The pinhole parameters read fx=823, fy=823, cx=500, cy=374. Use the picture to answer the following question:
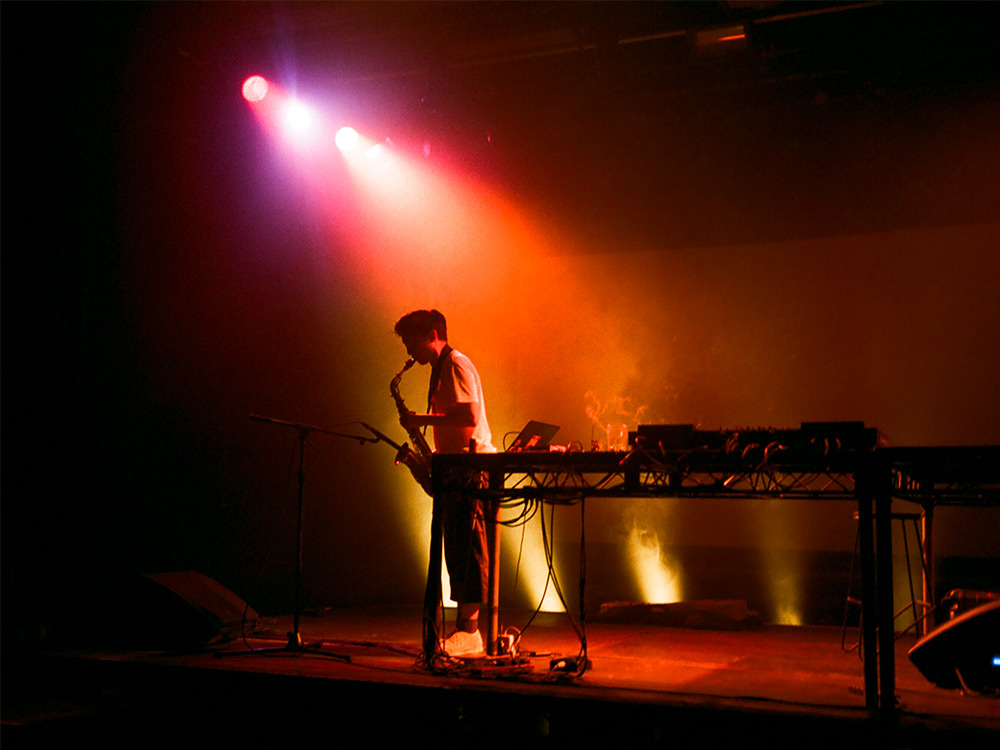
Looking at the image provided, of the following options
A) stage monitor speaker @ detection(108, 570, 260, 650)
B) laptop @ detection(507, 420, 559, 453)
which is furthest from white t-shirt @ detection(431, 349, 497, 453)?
stage monitor speaker @ detection(108, 570, 260, 650)

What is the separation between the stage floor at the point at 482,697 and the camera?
2.83m

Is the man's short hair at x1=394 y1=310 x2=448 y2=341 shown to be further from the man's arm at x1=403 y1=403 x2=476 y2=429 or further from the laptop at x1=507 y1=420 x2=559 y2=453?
the laptop at x1=507 y1=420 x2=559 y2=453

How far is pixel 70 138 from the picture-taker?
15.1 feet

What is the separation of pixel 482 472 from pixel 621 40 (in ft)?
12.7

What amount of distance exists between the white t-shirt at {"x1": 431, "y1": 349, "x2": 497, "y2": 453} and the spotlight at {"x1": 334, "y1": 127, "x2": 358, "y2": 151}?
351 cm

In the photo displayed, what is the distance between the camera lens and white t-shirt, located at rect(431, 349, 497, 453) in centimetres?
411

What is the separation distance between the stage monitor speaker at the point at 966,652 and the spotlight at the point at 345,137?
5.65 metres

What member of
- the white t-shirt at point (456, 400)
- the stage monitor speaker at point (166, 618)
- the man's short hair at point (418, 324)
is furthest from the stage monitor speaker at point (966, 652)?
the stage monitor speaker at point (166, 618)

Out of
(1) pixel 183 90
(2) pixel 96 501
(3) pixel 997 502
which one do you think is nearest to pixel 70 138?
(1) pixel 183 90

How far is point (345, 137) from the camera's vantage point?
695 cm

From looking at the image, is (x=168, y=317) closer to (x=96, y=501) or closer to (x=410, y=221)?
(x=96, y=501)

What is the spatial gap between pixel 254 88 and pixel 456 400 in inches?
134

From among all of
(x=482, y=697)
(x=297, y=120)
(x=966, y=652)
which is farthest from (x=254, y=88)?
(x=966, y=652)

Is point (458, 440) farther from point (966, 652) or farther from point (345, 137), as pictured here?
point (345, 137)
